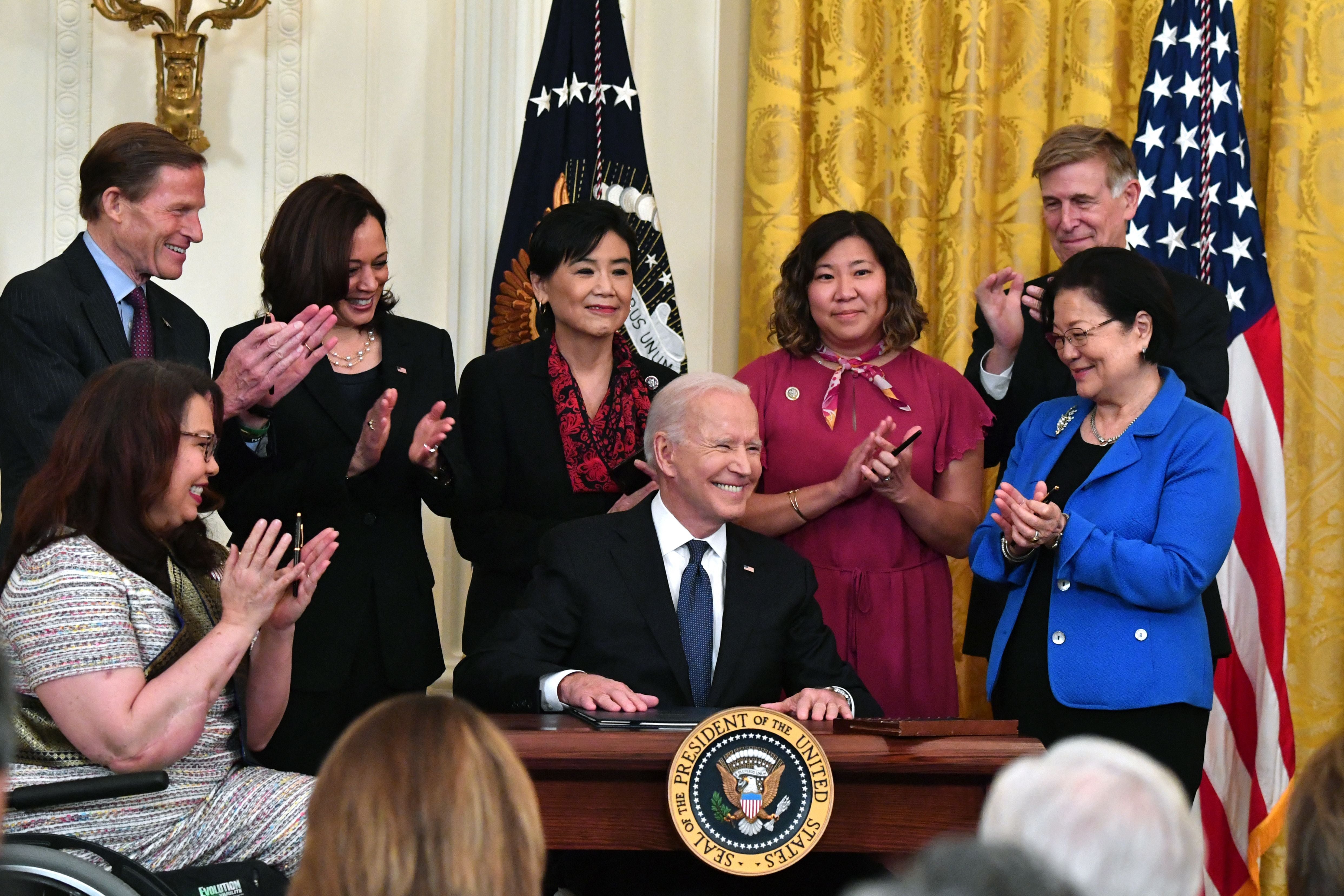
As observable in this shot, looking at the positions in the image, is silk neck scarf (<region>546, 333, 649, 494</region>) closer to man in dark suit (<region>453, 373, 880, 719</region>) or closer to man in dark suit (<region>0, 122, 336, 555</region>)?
man in dark suit (<region>453, 373, 880, 719</region>)

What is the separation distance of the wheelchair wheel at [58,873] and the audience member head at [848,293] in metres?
2.16

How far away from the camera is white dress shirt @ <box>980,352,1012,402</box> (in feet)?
13.2

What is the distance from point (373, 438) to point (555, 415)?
0.47 meters

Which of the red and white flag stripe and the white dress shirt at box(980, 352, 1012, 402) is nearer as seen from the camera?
the white dress shirt at box(980, 352, 1012, 402)

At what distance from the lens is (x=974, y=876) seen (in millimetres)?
1068

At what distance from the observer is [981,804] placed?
2643 millimetres

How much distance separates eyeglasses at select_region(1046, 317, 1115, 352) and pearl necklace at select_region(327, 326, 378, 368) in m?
1.65

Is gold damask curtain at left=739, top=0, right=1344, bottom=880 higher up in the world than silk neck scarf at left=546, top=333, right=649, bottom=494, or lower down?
higher up

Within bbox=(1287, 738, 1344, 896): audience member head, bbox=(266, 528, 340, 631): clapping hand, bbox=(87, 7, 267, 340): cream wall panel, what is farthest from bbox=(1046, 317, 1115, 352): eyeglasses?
bbox=(87, 7, 267, 340): cream wall panel

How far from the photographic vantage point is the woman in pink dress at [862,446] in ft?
12.2

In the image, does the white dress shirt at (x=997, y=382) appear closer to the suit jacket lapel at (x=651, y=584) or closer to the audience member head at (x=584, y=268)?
the audience member head at (x=584, y=268)

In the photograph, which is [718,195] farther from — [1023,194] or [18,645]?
[18,645]

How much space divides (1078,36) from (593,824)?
340 centimetres

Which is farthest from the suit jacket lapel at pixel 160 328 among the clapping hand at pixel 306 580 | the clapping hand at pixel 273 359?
the clapping hand at pixel 306 580
